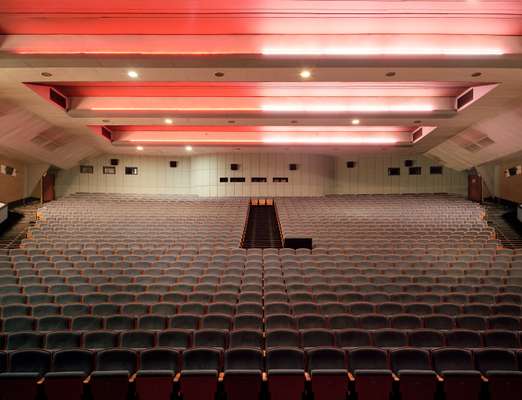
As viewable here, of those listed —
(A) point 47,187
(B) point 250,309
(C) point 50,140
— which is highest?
(C) point 50,140

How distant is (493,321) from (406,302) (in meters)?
1.07

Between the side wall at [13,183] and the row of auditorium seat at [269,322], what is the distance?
10177 mm

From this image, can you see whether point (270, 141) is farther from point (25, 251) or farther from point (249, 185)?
point (25, 251)

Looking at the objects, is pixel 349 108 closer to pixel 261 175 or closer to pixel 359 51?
pixel 359 51

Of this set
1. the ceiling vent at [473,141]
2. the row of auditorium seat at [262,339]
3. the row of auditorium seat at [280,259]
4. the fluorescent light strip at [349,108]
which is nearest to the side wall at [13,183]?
the row of auditorium seat at [280,259]

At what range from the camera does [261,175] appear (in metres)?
15.8

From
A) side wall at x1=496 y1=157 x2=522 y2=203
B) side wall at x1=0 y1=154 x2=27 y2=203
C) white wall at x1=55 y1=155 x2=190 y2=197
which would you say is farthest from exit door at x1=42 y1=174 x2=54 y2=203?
side wall at x1=496 y1=157 x2=522 y2=203

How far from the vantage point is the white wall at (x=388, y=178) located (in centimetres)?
1628

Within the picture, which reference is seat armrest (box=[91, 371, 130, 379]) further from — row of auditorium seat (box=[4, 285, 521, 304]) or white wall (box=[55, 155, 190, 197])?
white wall (box=[55, 155, 190, 197])

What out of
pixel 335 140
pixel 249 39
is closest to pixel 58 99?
pixel 249 39

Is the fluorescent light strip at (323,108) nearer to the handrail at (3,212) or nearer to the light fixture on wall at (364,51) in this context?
the light fixture on wall at (364,51)

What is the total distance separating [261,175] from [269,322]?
1159 centimetres

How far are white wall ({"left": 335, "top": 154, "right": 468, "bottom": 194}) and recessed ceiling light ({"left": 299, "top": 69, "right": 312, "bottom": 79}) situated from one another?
1016 cm

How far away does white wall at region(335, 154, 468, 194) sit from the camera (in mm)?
16281
